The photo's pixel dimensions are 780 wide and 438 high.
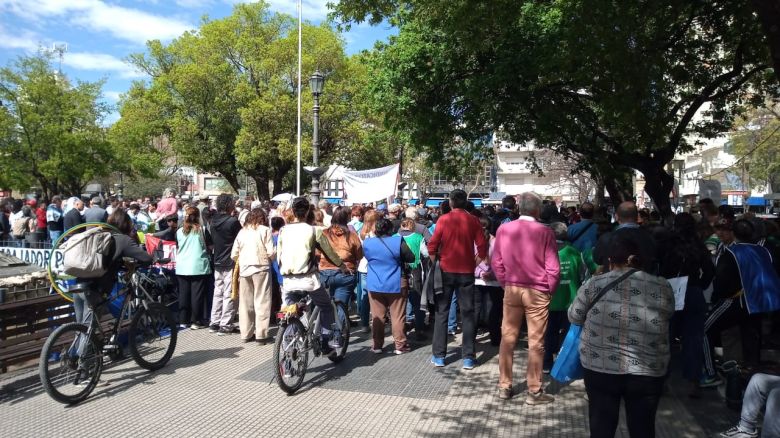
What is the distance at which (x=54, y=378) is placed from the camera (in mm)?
5156

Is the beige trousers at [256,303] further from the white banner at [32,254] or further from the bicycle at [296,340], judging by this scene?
the white banner at [32,254]

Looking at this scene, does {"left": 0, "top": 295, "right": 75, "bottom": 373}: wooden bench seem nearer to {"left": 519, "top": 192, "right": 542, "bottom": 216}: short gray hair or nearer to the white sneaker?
{"left": 519, "top": 192, "right": 542, "bottom": 216}: short gray hair

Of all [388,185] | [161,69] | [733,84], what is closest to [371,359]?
[388,185]

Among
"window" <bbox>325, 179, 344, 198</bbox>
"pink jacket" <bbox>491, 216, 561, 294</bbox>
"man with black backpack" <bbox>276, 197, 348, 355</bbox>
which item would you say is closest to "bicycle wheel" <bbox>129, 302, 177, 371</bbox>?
"man with black backpack" <bbox>276, 197, 348, 355</bbox>

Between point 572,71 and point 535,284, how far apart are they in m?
7.67

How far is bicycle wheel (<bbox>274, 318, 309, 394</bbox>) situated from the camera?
5.39 metres

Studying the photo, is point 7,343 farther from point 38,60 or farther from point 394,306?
point 38,60

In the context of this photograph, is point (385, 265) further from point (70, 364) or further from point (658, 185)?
point (658, 185)

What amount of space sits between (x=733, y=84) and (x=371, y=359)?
40.8 ft

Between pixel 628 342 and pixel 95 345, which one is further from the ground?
pixel 628 342

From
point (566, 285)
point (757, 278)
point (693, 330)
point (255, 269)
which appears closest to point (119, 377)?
point (255, 269)

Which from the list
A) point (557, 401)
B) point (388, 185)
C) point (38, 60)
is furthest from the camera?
point (38, 60)

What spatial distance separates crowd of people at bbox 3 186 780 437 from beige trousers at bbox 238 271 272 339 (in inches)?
0.7

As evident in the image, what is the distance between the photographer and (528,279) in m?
5.32
